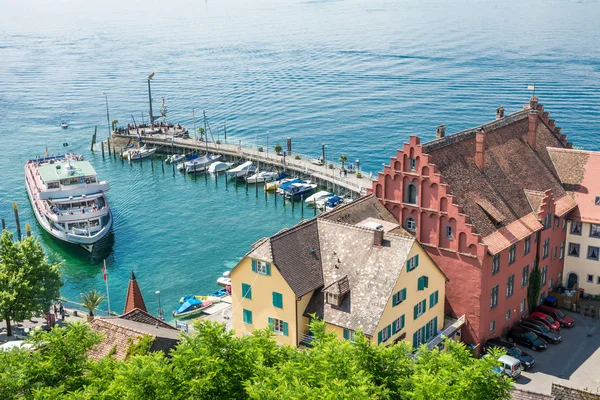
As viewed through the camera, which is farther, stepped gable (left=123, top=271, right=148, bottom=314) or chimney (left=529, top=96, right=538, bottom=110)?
chimney (left=529, top=96, right=538, bottom=110)

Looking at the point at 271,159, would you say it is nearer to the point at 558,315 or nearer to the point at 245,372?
the point at 558,315

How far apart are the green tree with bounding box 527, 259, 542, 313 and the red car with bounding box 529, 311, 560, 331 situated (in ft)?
5.62

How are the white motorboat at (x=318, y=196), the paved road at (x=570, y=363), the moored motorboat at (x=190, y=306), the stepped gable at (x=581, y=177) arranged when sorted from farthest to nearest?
the white motorboat at (x=318, y=196), the moored motorboat at (x=190, y=306), the stepped gable at (x=581, y=177), the paved road at (x=570, y=363)

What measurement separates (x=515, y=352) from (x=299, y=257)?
2234 cm

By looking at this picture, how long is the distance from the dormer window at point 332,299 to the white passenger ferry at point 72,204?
65033 millimetres

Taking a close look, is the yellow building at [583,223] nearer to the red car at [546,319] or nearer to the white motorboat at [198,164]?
the red car at [546,319]

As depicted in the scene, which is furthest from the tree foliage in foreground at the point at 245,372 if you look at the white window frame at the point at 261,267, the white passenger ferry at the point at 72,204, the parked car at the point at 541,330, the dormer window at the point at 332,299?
the white passenger ferry at the point at 72,204

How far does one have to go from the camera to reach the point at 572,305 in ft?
257

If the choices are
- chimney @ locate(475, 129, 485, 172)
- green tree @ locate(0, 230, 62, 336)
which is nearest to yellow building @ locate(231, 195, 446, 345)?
chimney @ locate(475, 129, 485, 172)

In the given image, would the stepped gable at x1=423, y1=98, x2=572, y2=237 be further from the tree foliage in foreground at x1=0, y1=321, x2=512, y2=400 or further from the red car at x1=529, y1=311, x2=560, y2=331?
the tree foliage in foreground at x1=0, y1=321, x2=512, y2=400

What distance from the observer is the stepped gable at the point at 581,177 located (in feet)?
263

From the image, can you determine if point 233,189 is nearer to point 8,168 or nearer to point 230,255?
point 230,255

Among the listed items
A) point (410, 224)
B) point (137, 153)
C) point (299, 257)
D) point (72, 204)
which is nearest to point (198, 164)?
point (137, 153)

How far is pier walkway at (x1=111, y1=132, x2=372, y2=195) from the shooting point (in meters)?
137
